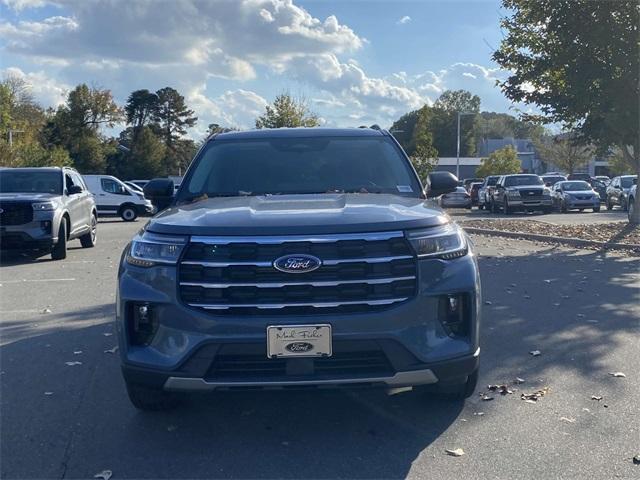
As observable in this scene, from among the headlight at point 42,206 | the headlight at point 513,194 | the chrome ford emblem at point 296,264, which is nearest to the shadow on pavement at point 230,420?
the chrome ford emblem at point 296,264

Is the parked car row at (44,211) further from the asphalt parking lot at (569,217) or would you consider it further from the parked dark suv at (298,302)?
the asphalt parking lot at (569,217)

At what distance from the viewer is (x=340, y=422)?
4.76m

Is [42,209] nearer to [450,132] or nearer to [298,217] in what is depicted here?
[298,217]

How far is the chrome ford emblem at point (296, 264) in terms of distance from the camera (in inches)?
161

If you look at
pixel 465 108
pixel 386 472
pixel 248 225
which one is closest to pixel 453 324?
pixel 386 472

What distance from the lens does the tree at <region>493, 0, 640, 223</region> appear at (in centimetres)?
1495

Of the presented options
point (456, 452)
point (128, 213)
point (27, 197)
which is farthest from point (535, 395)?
point (128, 213)

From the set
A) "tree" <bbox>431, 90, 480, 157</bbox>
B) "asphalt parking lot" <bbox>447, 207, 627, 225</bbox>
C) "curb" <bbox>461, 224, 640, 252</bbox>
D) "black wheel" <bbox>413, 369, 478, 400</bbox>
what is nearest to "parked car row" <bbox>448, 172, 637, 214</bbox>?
"asphalt parking lot" <bbox>447, 207, 627, 225</bbox>

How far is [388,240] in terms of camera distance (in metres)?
4.18

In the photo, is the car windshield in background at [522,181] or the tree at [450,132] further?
the tree at [450,132]

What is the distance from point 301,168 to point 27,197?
30.4 feet

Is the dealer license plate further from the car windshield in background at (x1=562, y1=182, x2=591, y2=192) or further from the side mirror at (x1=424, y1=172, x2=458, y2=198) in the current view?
the car windshield in background at (x1=562, y1=182, x2=591, y2=192)

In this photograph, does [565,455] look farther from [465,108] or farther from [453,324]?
[465,108]

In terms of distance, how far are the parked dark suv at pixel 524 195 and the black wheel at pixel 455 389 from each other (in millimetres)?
27418
